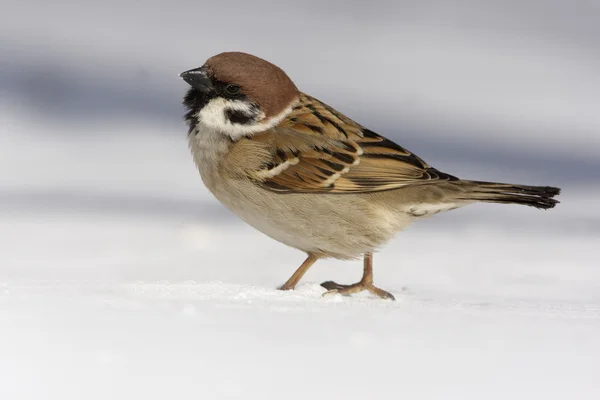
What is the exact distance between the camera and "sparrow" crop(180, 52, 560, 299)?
3871mm

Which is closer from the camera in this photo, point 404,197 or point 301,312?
point 301,312

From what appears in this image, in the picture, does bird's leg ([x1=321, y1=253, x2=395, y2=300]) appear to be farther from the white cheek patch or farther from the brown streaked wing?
the white cheek patch

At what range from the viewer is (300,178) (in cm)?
393

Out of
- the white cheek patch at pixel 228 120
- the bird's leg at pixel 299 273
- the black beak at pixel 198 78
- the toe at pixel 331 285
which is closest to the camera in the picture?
the black beak at pixel 198 78

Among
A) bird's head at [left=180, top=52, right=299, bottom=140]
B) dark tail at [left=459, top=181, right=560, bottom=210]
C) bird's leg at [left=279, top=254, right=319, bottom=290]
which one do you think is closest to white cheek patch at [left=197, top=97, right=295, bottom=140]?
bird's head at [left=180, top=52, right=299, bottom=140]

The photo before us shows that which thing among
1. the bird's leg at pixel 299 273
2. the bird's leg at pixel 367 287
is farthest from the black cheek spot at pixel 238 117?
the bird's leg at pixel 367 287

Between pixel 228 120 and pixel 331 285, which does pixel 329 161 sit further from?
pixel 331 285

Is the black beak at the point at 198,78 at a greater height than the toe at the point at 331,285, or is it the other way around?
the black beak at the point at 198,78

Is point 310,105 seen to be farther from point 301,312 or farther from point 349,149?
point 301,312

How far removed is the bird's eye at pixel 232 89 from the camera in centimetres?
382

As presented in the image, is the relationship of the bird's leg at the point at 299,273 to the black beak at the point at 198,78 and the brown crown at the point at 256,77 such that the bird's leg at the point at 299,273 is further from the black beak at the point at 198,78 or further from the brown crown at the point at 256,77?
the black beak at the point at 198,78

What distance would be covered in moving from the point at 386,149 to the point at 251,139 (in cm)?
60

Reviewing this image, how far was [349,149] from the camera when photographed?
4020 millimetres

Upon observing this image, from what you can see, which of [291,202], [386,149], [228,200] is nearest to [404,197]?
[386,149]
